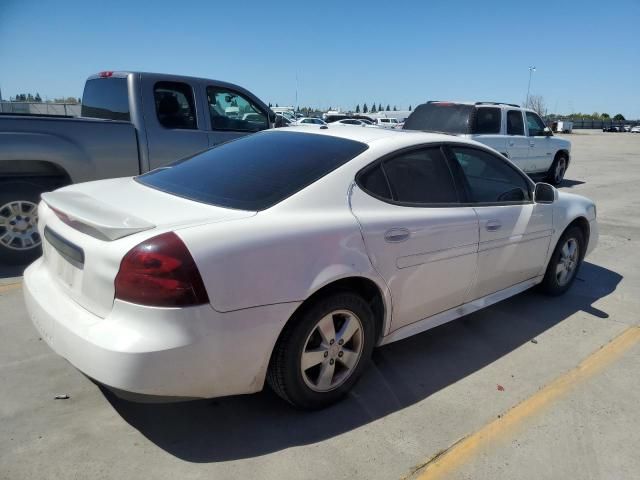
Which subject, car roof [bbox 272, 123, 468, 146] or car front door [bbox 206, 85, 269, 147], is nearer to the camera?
car roof [bbox 272, 123, 468, 146]

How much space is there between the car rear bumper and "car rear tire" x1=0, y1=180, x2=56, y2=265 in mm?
2810

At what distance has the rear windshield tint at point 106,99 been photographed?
18.8ft

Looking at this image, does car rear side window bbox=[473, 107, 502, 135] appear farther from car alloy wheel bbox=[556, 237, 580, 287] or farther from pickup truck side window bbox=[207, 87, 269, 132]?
car alloy wheel bbox=[556, 237, 580, 287]

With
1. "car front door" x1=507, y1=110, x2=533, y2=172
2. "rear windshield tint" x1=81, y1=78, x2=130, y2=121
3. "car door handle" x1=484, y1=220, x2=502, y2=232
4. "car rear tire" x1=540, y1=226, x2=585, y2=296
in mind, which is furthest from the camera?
"car front door" x1=507, y1=110, x2=533, y2=172

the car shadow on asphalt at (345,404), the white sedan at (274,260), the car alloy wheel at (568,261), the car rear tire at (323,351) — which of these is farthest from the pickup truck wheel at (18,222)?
the car alloy wheel at (568,261)

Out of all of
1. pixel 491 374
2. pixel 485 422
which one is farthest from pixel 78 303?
pixel 491 374

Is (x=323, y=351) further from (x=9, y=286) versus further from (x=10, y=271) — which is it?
(x=10, y=271)

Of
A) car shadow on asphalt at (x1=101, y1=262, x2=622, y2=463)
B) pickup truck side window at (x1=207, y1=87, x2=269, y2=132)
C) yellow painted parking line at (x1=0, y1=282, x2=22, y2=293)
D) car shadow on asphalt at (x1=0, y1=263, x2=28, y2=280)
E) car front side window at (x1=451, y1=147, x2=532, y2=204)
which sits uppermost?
pickup truck side window at (x1=207, y1=87, x2=269, y2=132)

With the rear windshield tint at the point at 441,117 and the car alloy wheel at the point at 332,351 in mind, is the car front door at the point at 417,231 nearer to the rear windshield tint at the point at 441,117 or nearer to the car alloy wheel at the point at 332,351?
the car alloy wheel at the point at 332,351

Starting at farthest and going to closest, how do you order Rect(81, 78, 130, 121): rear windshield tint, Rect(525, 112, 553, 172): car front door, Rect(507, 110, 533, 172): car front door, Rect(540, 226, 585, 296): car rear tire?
1. Rect(525, 112, 553, 172): car front door
2. Rect(507, 110, 533, 172): car front door
3. Rect(81, 78, 130, 121): rear windshield tint
4. Rect(540, 226, 585, 296): car rear tire

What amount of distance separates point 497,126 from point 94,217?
914 centimetres

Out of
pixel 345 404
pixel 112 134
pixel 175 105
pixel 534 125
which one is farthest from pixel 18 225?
pixel 534 125

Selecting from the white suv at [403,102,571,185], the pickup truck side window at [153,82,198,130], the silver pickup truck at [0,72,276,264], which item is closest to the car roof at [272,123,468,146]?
the silver pickup truck at [0,72,276,264]

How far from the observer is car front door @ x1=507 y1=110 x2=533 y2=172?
1027 centimetres
